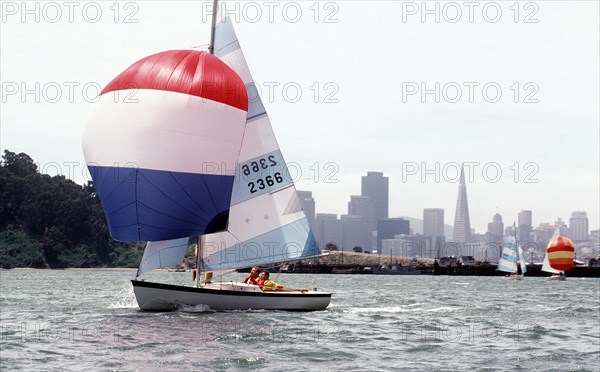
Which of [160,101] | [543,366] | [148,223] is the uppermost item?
[160,101]

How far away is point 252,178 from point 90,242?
13158cm

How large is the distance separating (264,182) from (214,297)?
5.68m

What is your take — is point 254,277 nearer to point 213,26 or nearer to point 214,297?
point 214,297

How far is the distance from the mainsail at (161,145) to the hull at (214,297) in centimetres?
226

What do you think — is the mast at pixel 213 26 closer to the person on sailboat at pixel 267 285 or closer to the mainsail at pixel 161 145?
the mainsail at pixel 161 145

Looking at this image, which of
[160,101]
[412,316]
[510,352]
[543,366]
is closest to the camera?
[543,366]

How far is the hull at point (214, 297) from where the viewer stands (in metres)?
33.5

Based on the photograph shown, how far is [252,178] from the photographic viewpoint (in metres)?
37.0

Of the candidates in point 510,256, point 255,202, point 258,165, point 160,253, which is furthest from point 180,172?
point 510,256

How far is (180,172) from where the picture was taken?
31.5 metres

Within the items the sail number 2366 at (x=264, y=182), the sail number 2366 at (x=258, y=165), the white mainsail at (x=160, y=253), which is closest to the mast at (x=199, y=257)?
the white mainsail at (x=160, y=253)

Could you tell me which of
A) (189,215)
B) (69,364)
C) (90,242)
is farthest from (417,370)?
(90,242)

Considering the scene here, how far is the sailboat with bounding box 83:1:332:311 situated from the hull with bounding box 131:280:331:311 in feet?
0.12

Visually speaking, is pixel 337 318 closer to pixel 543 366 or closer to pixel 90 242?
pixel 543 366
